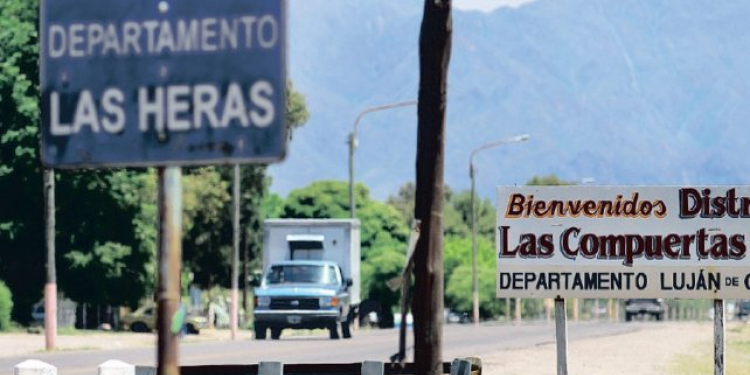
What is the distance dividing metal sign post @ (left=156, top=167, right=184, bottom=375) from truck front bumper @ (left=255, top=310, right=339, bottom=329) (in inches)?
1611

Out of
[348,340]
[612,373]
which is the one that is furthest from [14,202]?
[612,373]

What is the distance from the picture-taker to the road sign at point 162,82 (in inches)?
273

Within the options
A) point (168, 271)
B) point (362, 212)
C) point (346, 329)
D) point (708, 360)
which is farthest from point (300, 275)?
point (362, 212)

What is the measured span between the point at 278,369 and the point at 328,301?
101ft

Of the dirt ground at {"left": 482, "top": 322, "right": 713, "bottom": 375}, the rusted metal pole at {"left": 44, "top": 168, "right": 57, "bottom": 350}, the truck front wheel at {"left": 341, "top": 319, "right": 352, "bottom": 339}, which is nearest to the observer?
the dirt ground at {"left": 482, "top": 322, "right": 713, "bottom": 375}

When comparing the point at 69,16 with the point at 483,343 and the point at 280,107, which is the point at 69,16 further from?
the point at 483,343

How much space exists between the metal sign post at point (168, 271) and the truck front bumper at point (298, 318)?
4092 centimetres

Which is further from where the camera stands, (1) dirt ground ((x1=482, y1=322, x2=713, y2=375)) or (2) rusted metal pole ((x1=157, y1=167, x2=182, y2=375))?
(1) dirt ground ((x1=482, y1=322, x2=713, y2=375))

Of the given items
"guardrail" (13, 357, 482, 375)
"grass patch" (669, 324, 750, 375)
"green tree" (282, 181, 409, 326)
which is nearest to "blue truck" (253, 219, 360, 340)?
"grass patch" (669, 324, 750, 375)

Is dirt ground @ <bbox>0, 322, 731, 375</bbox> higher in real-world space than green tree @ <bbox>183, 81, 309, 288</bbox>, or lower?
lower

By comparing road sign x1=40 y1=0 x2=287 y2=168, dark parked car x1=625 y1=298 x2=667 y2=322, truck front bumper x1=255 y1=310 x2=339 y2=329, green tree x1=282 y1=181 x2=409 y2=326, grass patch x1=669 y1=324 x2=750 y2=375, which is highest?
green tree x1=282 y1=181 x2=409 y2=326

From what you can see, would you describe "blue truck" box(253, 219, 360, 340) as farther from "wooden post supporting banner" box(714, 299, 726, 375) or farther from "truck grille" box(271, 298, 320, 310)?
"wooden post supporting banner" box(714, 299, 726, 375)

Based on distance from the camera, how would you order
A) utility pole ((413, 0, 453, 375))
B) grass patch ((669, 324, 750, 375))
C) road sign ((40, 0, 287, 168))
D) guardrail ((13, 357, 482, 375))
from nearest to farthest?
road sign ((40, 0, 287, 168))
utility pole ((413, 0, 453, 375))
guardrail ((13, 357, 482, 375))
grass patch ((669, 324, 750, 375))

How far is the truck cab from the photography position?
48.4 meters
